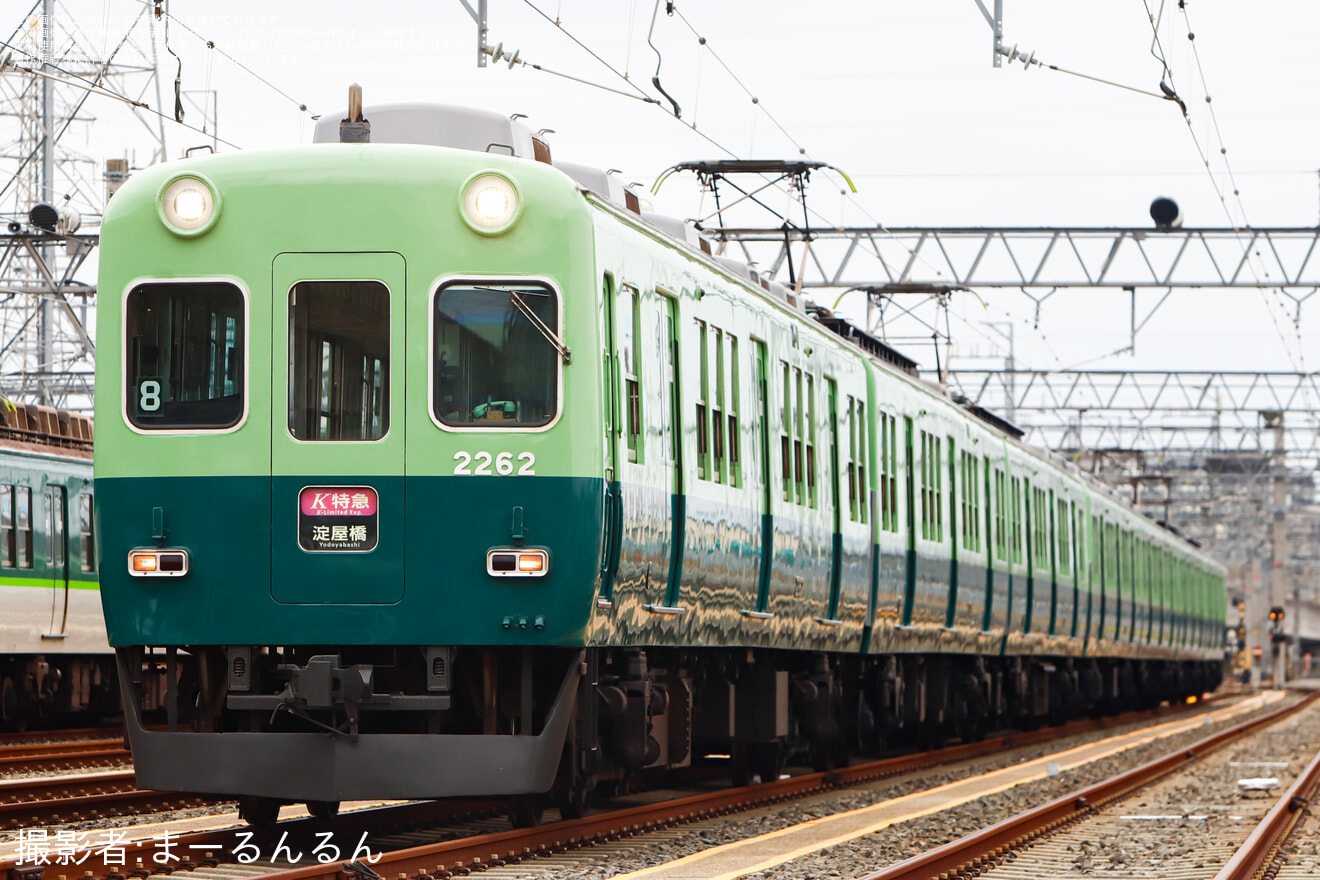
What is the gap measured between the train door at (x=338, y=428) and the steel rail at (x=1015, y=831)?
2818 millimetres

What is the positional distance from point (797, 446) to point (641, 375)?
3.50 meters

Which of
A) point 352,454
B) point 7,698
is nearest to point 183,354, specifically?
point 352,454

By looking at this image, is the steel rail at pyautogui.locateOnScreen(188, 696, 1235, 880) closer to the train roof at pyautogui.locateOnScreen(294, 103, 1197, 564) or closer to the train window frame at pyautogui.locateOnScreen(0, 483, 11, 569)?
the train roof at pyautogui.locateOnScreen(294, 103, 1197, 564)

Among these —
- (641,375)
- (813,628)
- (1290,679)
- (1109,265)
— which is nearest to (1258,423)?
(1109,265)

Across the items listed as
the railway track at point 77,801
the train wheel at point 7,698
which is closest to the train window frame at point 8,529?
the train wheel at point 7,698

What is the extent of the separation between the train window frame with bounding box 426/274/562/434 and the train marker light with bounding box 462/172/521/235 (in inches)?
9.3

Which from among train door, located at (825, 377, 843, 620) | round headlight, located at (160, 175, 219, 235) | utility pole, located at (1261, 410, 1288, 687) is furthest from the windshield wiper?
utility pole, located at (1261, 410, 1288, 687)

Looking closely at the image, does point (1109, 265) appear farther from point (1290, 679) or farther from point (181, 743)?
point (1290, 679)

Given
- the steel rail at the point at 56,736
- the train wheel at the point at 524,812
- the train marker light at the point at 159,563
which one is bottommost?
the steel rail at the point at 56,736

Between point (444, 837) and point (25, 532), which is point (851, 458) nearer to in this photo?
point (444, 837)

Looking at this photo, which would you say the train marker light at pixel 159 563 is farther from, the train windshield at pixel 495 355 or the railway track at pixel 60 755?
the railway track at pixel 60 755

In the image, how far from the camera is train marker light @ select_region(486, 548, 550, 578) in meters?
9.56

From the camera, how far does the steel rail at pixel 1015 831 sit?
34.2 ft

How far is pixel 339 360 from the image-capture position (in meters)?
9.75
